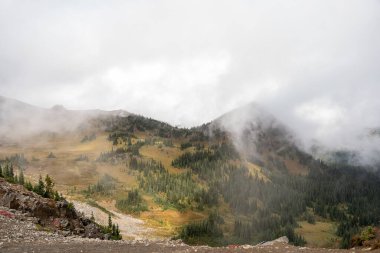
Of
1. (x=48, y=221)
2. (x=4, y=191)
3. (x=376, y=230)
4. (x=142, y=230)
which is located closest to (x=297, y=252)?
(x=376, y=230)

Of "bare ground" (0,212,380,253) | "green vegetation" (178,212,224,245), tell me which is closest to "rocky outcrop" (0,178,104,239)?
"bare ground" (0,212,380,253)

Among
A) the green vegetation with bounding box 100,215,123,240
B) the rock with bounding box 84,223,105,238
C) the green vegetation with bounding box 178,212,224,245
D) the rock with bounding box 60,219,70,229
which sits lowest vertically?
the green vegetation with bounding box 178,212,224,245

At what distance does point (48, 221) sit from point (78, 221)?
12.1 metres

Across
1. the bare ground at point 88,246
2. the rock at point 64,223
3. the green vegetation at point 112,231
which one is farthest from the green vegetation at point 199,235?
the bare ground at point 88,246

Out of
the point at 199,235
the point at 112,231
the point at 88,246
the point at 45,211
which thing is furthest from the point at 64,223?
the point at 199,235

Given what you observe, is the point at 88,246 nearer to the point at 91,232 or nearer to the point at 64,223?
the point at 64,223

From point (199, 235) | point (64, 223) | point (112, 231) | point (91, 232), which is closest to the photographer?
point (64, 223)

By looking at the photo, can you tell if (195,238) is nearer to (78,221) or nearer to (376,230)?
(78,221)

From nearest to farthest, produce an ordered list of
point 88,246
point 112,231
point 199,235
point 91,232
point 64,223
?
point 88,246
point 64,223
point 91,232
point 112,231
point 199,235

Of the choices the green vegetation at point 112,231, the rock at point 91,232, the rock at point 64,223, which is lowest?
the green vegetation at point 112,231

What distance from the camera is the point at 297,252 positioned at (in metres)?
34.6

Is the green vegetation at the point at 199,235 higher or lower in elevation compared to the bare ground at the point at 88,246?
lower

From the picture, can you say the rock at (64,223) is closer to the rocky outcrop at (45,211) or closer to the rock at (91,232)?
the rocky outcrop at (45,211)

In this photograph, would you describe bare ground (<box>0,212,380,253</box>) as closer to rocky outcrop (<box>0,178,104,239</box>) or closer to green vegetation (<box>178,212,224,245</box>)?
rocky outcrop (<box>0,178,104,239</box>)
